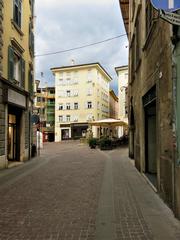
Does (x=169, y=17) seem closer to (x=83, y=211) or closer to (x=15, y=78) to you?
(x=83, y=211)

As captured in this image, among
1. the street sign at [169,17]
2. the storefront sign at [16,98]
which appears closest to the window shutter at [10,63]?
the storefront sign at [16,98]

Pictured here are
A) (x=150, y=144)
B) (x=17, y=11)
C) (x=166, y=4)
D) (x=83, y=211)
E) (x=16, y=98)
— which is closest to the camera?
(x=166, y=4)

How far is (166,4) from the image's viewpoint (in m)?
4.11

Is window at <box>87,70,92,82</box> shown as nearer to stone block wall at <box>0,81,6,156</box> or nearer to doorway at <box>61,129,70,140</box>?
doorway at <box>61,129,70,140</box>

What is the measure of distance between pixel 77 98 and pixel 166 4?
58760mm

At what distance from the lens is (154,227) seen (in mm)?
5031

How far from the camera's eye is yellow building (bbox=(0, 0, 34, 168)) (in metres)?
13.4

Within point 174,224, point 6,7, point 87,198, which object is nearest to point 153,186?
point 87,198

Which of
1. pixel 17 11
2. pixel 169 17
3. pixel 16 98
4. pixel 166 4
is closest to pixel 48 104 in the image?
pixel 17 11

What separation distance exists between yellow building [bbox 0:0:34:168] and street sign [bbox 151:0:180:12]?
9.94 metres

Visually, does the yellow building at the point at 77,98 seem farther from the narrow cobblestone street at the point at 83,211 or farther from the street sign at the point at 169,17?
the street sign at the point at 169,17

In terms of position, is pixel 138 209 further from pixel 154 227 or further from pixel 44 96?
pixel 44 96

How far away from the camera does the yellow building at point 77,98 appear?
199ft

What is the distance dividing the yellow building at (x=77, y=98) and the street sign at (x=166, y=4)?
182ft
